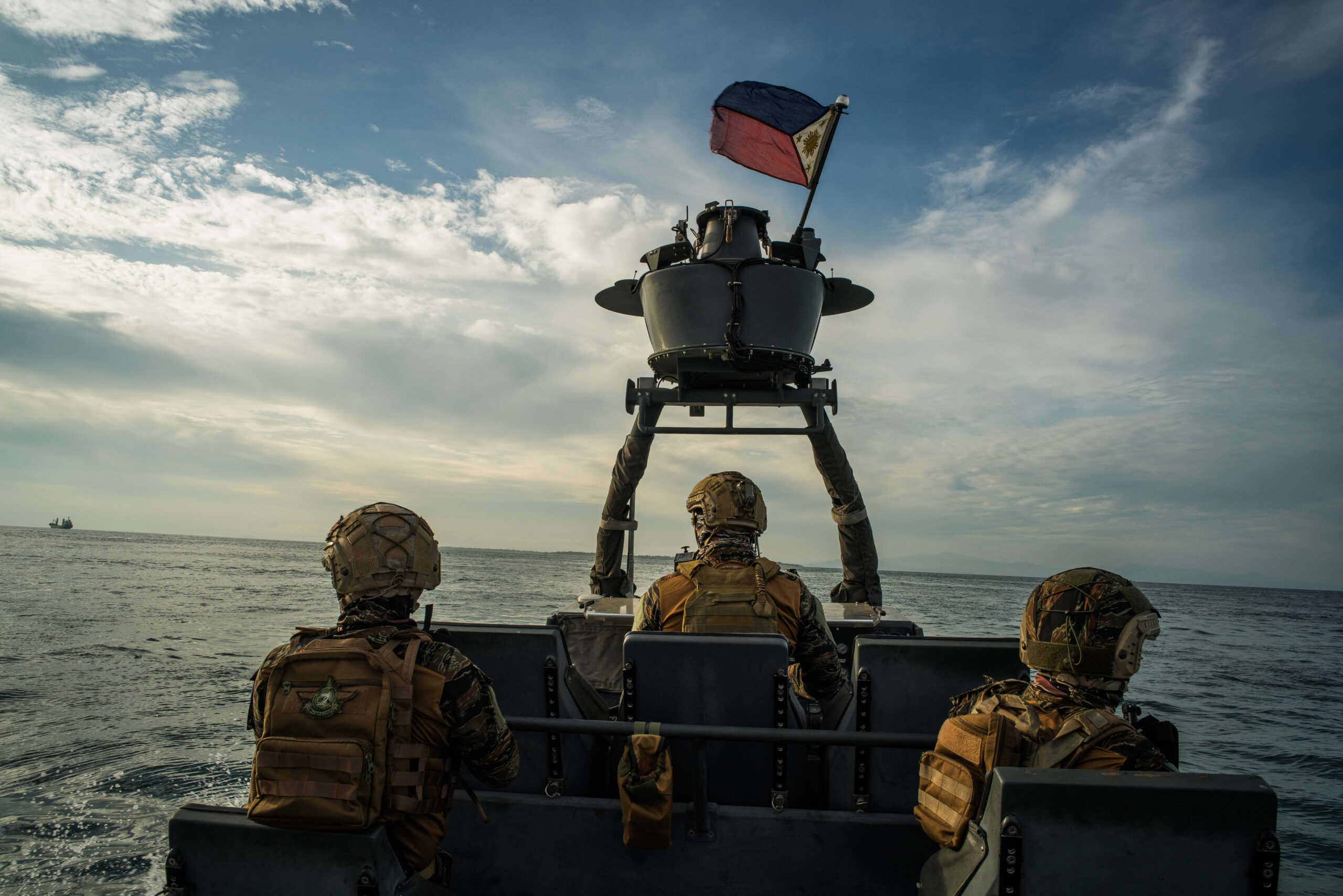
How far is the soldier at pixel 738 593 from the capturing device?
13.1ft

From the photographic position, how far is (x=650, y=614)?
4176mm

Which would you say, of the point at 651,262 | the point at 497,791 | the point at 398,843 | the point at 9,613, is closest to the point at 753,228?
the point at 651,262

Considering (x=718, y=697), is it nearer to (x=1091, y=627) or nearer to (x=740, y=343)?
(x=1091, y=627)

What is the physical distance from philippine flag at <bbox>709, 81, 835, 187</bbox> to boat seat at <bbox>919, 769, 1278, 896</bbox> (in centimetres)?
646

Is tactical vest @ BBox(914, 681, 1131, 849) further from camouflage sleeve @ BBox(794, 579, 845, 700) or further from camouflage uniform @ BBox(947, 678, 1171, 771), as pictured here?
camouflage sleeve @ BBox(794, 579, 845, 700)

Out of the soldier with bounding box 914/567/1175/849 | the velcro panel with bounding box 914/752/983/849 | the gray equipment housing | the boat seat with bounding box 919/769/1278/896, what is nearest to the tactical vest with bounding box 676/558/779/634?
the velcro panel with bounding box 914/752/983/849

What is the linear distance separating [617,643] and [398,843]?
455 centimetres

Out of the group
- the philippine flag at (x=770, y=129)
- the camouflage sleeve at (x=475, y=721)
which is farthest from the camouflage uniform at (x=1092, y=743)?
the philippine flag at (x=770, y=129)

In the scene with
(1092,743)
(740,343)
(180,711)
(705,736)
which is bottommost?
(180,711)

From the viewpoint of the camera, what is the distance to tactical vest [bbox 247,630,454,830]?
7.36ft

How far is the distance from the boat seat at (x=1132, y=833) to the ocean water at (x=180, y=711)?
18.4ft

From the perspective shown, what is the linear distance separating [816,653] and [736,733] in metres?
1.30

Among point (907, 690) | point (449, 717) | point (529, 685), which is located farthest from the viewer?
point (529, 685)

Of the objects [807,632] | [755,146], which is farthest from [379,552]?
[755,146]
